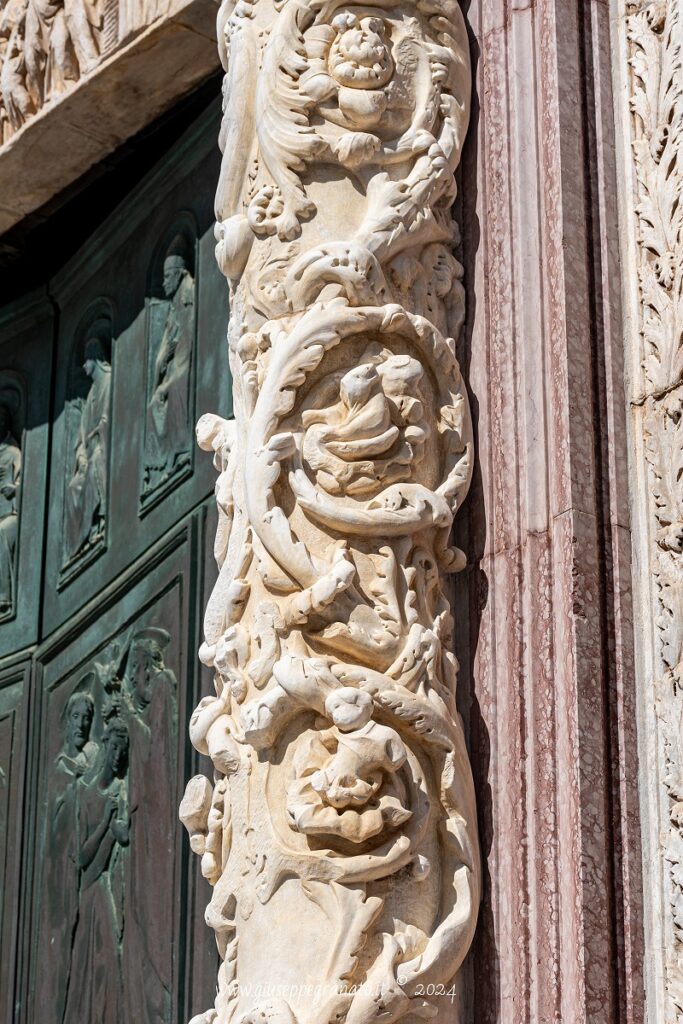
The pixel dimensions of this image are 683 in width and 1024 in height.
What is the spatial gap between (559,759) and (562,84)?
45.0 inches

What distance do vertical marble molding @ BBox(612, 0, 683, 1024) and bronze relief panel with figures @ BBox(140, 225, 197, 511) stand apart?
4.69ft

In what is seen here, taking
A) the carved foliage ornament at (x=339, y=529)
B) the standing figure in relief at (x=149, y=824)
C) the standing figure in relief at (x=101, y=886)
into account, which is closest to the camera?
the carved foliage ornament at (x=339, y=529)

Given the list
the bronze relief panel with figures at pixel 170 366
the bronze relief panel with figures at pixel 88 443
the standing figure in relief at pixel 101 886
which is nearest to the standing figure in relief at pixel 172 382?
the bronze relief panel with figures at pixel 170 366

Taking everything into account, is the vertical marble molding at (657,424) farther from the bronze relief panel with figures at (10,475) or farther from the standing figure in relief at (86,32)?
the bronze relief panel with figures at (10,475)

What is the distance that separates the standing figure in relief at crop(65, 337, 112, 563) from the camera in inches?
195

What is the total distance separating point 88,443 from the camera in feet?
16.8

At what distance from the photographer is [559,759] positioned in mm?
3049

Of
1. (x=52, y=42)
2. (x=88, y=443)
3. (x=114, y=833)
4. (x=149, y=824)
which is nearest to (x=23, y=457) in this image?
(x=88, y=443)

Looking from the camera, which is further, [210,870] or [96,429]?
[96,429]

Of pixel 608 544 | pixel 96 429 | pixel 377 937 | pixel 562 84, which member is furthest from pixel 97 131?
pixel 377 937

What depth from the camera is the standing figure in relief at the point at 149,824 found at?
4227 mm

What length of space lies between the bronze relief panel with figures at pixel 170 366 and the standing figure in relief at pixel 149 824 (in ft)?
1.23

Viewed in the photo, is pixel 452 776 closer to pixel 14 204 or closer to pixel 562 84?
pixel 562 84

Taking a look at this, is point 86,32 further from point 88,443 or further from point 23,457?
point 23,457
